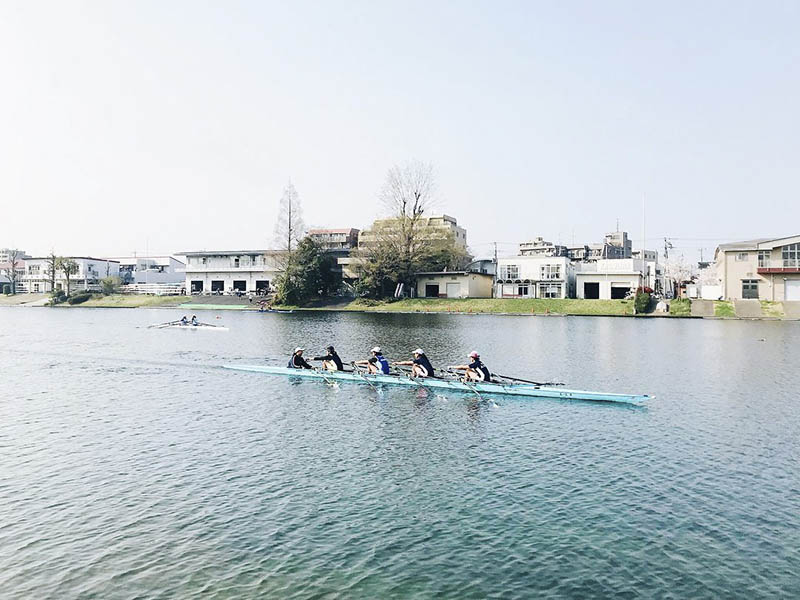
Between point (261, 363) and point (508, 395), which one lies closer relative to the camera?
point (508, 395)

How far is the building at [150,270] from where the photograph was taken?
14662 cm

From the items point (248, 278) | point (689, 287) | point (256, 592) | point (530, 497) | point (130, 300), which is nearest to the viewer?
point (256, 592)

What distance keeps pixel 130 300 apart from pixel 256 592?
110m

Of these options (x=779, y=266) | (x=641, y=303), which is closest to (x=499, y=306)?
(x=641, y=303)

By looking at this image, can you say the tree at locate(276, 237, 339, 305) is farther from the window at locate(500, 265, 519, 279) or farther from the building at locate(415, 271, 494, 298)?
the window at locate(500, 265, 519, 279)

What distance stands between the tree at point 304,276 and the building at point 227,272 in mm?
15336

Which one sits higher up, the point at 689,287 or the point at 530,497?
the point at 689,287

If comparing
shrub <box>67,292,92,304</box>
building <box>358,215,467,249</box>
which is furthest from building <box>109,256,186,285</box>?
building <box>358,215,467,249</box>

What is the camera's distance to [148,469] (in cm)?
1728

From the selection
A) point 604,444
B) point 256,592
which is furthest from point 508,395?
point 256,592

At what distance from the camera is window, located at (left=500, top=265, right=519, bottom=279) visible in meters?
98.5

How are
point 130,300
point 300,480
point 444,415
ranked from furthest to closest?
point 130,300, point 444,415, point 300,480

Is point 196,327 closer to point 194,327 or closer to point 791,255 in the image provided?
point 194,327

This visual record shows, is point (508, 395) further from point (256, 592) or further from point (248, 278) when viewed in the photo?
point (248, 278)
